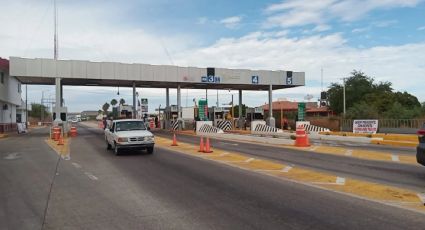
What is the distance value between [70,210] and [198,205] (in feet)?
7.62

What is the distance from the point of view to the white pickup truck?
63.6 feet

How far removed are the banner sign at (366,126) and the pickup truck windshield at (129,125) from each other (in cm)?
2001

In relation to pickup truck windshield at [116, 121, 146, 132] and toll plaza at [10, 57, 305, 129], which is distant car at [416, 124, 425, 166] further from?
toll plaza at [10, 57, 305, 129]

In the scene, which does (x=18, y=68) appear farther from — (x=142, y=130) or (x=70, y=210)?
(x=70, y=210)

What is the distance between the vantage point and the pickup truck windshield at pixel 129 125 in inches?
827

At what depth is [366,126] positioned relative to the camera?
35.6 metres

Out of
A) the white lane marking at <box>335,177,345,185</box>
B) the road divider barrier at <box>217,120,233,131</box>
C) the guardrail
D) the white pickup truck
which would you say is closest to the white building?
the road divider barrier at <box>217,120,233,131</box>

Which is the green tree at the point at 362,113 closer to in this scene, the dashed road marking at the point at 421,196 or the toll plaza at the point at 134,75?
the toll plaza at the point at 134,75

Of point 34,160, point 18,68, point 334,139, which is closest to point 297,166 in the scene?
point 34,160

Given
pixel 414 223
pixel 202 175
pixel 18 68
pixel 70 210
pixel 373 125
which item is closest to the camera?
pixel 414 223

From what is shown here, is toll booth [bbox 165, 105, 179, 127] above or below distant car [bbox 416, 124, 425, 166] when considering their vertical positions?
above

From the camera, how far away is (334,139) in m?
31.0

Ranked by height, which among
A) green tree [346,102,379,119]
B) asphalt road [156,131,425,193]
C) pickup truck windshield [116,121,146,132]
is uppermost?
green tree [346,102,379,119]

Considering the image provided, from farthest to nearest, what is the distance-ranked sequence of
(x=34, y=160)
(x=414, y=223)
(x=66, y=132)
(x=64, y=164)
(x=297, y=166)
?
(x=66, y=132) → (x=34, y=160) → (x=64, y=164) → (x=297, y=166) → (x=414, y=223)
